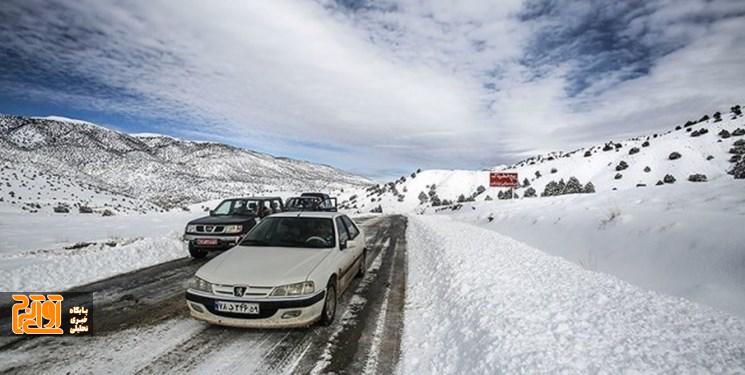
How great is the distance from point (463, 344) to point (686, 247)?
212 inches

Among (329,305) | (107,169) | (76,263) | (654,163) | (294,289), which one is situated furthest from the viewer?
(107,169)

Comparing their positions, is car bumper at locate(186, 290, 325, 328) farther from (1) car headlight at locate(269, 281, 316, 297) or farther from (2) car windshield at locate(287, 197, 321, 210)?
(2) car windshield at locate(287, 197, 321, 210)

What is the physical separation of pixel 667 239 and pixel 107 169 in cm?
9224

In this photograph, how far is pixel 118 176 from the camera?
232ft

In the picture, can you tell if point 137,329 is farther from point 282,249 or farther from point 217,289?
point 282,249

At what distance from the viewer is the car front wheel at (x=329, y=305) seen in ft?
15.0

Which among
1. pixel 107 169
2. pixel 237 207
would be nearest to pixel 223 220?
pixel 237 207

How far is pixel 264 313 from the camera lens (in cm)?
406

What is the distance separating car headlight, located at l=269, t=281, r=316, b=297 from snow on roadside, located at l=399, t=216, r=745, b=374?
142 centimetres

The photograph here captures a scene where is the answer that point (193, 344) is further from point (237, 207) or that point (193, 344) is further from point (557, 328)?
point (237, 207)

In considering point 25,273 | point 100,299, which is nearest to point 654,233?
point 100,299

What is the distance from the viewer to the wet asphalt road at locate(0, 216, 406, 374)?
140 inches

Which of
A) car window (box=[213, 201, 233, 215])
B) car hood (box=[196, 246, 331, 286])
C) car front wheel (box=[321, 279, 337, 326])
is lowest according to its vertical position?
car front wheel (box=[321, 279, 337, 326])

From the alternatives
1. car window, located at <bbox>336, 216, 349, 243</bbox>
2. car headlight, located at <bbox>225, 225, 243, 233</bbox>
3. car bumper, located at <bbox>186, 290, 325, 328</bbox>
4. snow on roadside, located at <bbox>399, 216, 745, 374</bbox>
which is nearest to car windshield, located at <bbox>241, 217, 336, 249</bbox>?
car window, located at <bbox>336, 216, 349, 243</bbox>
